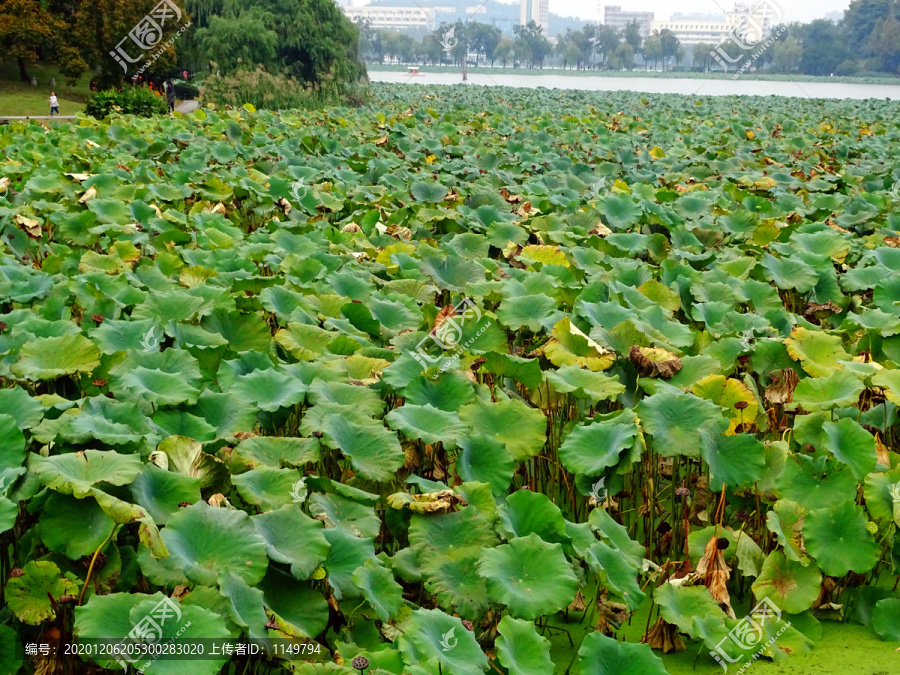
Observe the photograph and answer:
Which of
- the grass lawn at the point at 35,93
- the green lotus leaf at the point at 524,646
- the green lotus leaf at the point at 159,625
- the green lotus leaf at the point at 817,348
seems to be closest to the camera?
the green lotus leaf at the point at 159,625

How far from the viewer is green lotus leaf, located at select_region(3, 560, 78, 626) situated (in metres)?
1.68

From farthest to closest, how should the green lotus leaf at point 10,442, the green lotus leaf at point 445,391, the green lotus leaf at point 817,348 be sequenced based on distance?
the green lotus leaf at point 817,348
the green lotus leaf at point 445,391
the green lotus leaf at point 10,442

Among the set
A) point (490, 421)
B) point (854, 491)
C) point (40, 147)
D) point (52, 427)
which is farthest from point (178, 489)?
point (40, 147)

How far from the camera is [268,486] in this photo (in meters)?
2.02

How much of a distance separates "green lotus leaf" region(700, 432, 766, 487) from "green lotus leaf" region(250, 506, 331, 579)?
1099 mm

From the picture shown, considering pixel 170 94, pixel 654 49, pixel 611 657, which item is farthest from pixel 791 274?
pixel 654 49

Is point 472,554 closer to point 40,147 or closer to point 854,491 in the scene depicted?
point 854,491

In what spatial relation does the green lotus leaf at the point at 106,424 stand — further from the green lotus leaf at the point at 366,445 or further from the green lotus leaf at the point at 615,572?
the green lotus leaf at the point at 615,572

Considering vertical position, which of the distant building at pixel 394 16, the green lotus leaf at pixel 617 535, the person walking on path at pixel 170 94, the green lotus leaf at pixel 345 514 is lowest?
the green lotus leaf at pixel 617 535

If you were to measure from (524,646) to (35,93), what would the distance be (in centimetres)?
2803

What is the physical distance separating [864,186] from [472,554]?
20.1ft

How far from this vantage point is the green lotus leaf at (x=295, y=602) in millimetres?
1790

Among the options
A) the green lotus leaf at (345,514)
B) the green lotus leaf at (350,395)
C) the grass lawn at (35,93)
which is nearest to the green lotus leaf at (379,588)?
the green lotus leaf at (345,514)

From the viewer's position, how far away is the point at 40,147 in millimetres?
7168
